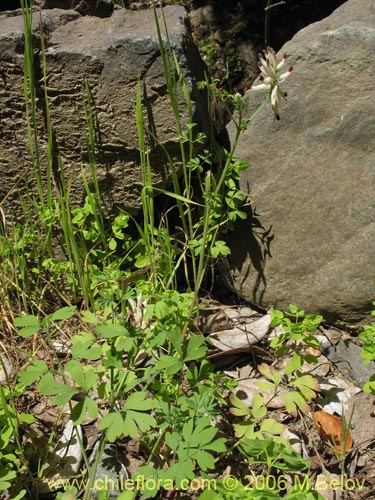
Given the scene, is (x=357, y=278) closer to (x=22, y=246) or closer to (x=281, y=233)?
(x=281, y=233)

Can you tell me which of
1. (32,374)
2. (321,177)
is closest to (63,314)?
(32,374)

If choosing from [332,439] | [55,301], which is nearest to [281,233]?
[332,439]

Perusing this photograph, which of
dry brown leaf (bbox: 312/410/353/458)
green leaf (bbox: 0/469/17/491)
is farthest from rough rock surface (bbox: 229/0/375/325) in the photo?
green leaf (bbox: 0/469/17/491)

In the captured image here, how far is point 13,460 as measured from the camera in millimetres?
1829

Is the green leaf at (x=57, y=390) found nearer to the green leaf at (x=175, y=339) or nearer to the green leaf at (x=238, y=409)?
the green leaf at (x=175, y=339)

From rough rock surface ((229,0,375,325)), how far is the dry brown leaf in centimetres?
49

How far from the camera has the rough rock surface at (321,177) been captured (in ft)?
7.80

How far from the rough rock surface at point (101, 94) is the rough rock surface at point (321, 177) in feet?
1.23

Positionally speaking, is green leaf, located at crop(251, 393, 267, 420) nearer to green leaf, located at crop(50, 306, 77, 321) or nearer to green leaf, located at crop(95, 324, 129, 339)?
green leaf, located at crop(95, 324, 129, 339)

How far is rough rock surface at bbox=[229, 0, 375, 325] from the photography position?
7.80 ft

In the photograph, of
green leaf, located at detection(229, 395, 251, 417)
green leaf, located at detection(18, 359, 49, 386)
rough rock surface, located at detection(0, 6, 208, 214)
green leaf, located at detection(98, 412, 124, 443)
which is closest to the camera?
green leaf, located at detection(98, 412, 124, 443)

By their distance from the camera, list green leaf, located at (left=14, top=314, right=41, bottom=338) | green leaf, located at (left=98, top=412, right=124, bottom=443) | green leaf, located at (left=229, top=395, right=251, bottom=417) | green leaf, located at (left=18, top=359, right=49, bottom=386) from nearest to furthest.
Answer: green leaf, located at (left=98, top=412, right=124, bottom=443), green leaf, located at (left=18, top=359, right=49, bottom=386), green leaf, located at (left=14, top=314, right=41, bottom=338), green leaf, located at (left=229, top=395, right=251, bottom=417)

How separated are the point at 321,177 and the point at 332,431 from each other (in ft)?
3.40

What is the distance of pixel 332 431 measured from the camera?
6.88 ft
